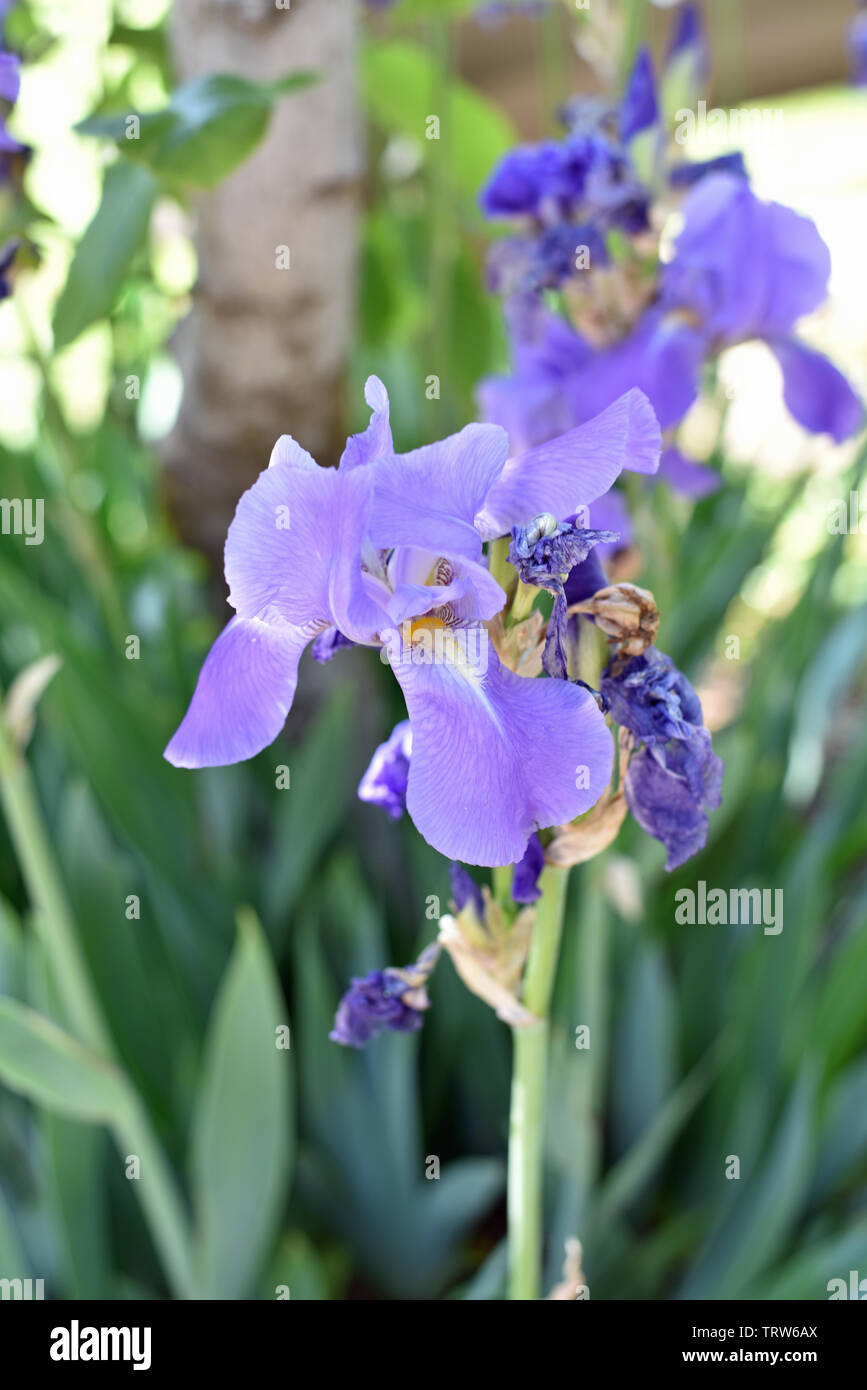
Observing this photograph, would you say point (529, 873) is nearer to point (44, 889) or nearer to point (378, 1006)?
point (378, 1006)

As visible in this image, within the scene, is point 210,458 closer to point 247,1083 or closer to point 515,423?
point 515,423

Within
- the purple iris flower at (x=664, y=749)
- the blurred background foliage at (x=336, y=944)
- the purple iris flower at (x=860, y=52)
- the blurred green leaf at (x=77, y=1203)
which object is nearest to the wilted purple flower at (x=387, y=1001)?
the purple iris flower at (x=664, y=749)

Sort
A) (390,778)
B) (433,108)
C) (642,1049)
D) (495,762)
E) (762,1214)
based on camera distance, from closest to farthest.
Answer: (495,762), (390,778), (762,1214), (642,1049), (433,108)

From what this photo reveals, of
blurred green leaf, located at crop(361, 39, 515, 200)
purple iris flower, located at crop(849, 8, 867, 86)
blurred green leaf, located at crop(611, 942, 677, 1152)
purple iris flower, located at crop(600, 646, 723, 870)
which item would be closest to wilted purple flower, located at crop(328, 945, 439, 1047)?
purple iris flower, located at crop(600, 646, 723, 870)

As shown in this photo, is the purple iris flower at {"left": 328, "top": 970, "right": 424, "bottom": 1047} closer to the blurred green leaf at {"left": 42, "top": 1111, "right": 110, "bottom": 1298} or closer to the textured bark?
the blurred green leaf at {"left": 42, "top": 1111, "right": 110, "bottom": 1298}

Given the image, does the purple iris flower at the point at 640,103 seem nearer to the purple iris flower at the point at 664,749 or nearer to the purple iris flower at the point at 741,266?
the purple iris flower at the point at 741,266

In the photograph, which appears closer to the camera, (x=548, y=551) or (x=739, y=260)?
(x=548, y=551)

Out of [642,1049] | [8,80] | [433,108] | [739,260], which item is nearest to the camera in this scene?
[8,80]

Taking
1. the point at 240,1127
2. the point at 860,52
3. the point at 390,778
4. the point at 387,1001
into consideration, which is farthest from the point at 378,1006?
the point at 860,52
